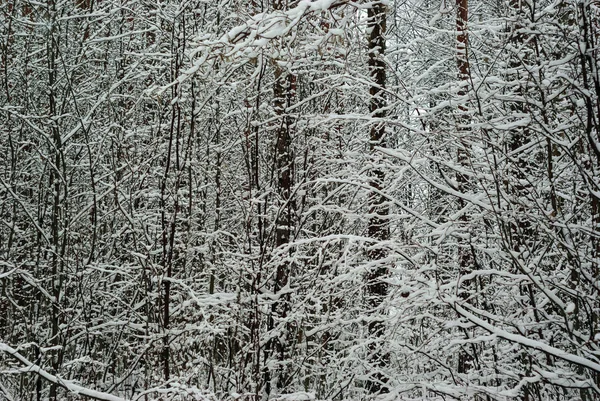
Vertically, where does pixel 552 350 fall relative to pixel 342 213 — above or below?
below

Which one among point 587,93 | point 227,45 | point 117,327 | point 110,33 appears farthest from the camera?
point 110,33

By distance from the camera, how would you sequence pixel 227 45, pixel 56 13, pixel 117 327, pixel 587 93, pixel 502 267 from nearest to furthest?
pixel 587 93 < pixel 227 45 < pixel 502 267 < pixel 56 13 < pixel 117 327

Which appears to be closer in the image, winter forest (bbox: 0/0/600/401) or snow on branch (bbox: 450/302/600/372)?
snow on branch (bbox: 450/302/600/372)

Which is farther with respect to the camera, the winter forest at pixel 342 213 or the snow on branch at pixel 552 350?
the winter forest at pixel 342 213

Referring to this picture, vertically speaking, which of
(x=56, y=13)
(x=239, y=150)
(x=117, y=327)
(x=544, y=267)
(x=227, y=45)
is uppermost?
(x=56, y=13)

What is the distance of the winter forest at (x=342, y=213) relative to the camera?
3.56 meters

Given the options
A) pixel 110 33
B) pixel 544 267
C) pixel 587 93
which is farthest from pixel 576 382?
pixel 110 33

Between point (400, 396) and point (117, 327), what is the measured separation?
5.17 meters

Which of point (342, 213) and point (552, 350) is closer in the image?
point (552, 350)

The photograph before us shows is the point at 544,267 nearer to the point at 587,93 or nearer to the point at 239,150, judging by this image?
the point at 587,93

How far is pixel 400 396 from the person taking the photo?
14.7ft

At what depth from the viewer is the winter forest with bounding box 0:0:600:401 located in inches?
140

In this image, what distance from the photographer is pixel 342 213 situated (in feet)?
17.6

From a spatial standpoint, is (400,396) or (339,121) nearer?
(400,396)
